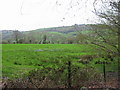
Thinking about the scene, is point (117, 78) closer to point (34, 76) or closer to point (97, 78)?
point (97, 78)

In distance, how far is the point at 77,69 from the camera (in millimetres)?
7711

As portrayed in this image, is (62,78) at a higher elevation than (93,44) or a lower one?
lower

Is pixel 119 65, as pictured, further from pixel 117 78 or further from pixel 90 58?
pixel 90 58

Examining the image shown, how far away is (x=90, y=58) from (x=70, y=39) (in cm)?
382

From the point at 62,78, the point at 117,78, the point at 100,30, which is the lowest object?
the point at 117,78

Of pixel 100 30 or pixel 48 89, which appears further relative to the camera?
pixel 100 30

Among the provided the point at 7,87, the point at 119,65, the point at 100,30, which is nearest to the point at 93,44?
the point at 100,30

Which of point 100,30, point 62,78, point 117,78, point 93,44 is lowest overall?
point 117,78

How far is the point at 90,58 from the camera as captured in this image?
46.1 ft

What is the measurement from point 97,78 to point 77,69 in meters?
1.38

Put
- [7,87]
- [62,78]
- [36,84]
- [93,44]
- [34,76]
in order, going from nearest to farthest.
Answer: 1. [7,87]
2. [36,84]
3. [34,76]
4. [62,78]
5. [93,44]

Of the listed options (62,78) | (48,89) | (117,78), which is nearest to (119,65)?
(117,78)

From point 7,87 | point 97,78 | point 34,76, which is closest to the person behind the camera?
point 7,87

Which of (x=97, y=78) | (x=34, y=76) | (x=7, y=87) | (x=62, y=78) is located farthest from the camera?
(x=97, y=78)
